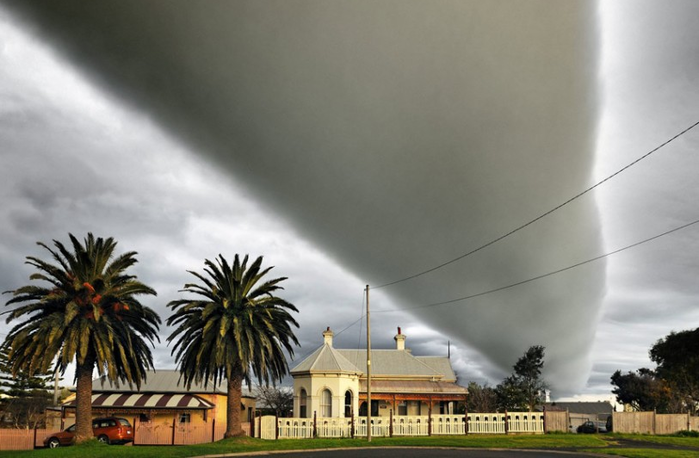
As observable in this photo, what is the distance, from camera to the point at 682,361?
2576 inches

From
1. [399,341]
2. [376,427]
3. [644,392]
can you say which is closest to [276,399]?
[399,341]

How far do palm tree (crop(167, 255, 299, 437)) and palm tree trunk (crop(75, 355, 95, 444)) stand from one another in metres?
5.57

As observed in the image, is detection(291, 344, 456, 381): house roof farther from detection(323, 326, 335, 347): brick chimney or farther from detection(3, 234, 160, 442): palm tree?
detection(3, 234, 160, 442): palm tree

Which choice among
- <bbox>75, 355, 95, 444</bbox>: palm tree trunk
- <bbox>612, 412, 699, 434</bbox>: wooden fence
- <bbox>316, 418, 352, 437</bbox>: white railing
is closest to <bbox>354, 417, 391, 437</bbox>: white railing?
<bbox>316, 418, 352, 437</bbox>: white railing

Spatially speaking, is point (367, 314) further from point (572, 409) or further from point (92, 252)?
point (572, 409)

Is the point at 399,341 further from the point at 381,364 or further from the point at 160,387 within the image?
the point at 160,387

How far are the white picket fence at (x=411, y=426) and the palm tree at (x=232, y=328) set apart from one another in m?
5.54

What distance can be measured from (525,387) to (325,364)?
25.5 metres

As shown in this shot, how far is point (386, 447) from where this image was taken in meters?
34.2

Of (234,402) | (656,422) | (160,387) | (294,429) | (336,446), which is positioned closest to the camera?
(336,446)

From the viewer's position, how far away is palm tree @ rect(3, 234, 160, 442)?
34.2 metres

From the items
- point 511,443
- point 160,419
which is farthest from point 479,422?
point 160,419

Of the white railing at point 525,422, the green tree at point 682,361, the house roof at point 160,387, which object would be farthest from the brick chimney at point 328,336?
the green tree at point 682,361

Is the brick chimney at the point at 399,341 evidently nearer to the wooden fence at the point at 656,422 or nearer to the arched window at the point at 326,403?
the arched window at the point at 326,403
